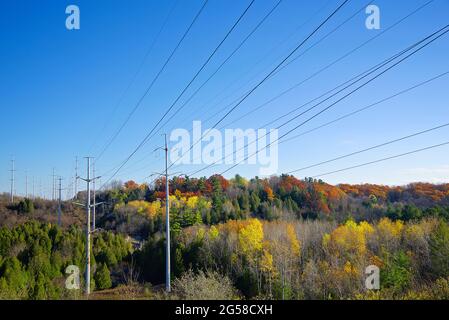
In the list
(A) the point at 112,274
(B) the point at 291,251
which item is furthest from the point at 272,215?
(A) the point at 112,274

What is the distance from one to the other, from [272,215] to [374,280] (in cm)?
5642

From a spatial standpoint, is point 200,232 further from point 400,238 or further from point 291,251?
point 400,238

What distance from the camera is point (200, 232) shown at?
60500 mm

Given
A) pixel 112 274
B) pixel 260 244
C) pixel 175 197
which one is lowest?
pixel 112 274

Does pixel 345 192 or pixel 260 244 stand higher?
pixel 345 192

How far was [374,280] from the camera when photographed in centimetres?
2973

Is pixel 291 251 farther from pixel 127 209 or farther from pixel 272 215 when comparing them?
pixel 127 209
